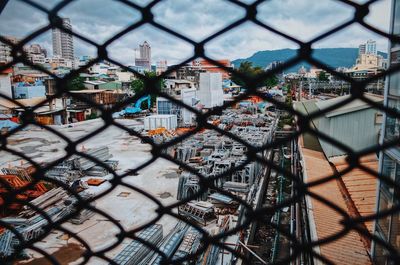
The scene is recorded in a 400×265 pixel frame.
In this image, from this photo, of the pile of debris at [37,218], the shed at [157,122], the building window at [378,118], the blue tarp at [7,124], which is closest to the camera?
the pile of debris at [37,218]

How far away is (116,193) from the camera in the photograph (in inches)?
249

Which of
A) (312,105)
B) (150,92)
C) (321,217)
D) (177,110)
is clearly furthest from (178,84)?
(150,92)

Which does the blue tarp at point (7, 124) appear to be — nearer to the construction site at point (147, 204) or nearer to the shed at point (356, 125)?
the construction site at point (147, 204)

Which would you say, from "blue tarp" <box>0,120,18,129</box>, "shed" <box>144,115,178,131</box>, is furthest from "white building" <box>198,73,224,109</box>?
"blue tarp" <box>0,120,18,129</box>

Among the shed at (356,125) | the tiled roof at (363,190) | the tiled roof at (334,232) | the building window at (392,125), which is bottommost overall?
the tiled roof at (334,232)

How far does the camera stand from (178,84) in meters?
18.3

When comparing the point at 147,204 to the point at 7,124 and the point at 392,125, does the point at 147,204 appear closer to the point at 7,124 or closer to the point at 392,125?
the point at 392,125

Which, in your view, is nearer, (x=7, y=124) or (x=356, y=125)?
(x=356, y=125)

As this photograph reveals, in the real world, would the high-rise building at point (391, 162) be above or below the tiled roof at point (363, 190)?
above

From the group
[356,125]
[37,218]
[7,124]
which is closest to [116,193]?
[37,218]

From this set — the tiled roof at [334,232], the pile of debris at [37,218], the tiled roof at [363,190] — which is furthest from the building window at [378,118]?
the pile of debris at [37,218]

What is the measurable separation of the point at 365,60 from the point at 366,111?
34.3 meters

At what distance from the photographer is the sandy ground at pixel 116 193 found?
14.8 ft

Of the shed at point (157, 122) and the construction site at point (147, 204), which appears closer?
the construction site at point (147, 204)
